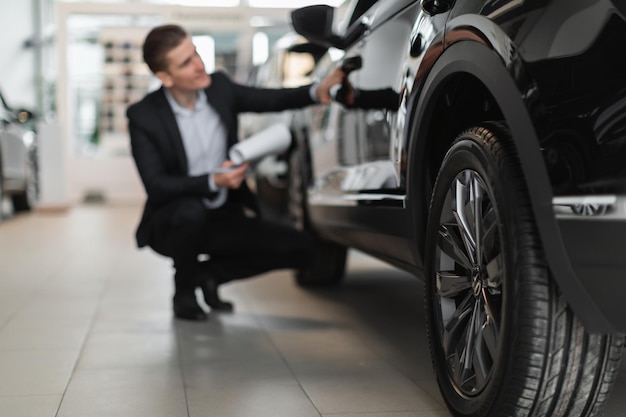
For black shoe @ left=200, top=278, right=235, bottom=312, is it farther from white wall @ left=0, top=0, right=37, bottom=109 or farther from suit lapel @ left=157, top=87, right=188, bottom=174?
white wall @ left=0, top=0, right=37, bottom=109

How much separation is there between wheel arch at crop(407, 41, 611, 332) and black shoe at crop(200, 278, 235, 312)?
1.81 meters

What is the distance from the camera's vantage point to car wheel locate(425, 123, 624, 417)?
66.7 inches

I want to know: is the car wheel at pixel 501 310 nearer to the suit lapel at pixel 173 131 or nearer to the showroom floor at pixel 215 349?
the showroom floor at pixel 215 349

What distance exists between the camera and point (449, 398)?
2.10 m

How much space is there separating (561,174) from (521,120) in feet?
0.48

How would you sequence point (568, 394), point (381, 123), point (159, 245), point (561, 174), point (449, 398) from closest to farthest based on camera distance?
point (561, 174)
point (568, 394)
point (449, 398)
point (381, 123)
point (159, 245)

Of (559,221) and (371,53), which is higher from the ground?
(371,53)

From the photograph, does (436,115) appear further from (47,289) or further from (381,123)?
(47,289)

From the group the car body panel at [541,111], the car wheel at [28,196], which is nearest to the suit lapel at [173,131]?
the car body panel at [541,111]

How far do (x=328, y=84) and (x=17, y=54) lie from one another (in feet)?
48.0

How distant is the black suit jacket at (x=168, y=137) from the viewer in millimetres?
3723

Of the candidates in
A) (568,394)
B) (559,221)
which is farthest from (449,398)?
(559,221)

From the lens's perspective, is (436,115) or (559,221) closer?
(559,221)

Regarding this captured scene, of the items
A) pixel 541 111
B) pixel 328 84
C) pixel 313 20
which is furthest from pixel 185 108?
pixel 541 111
